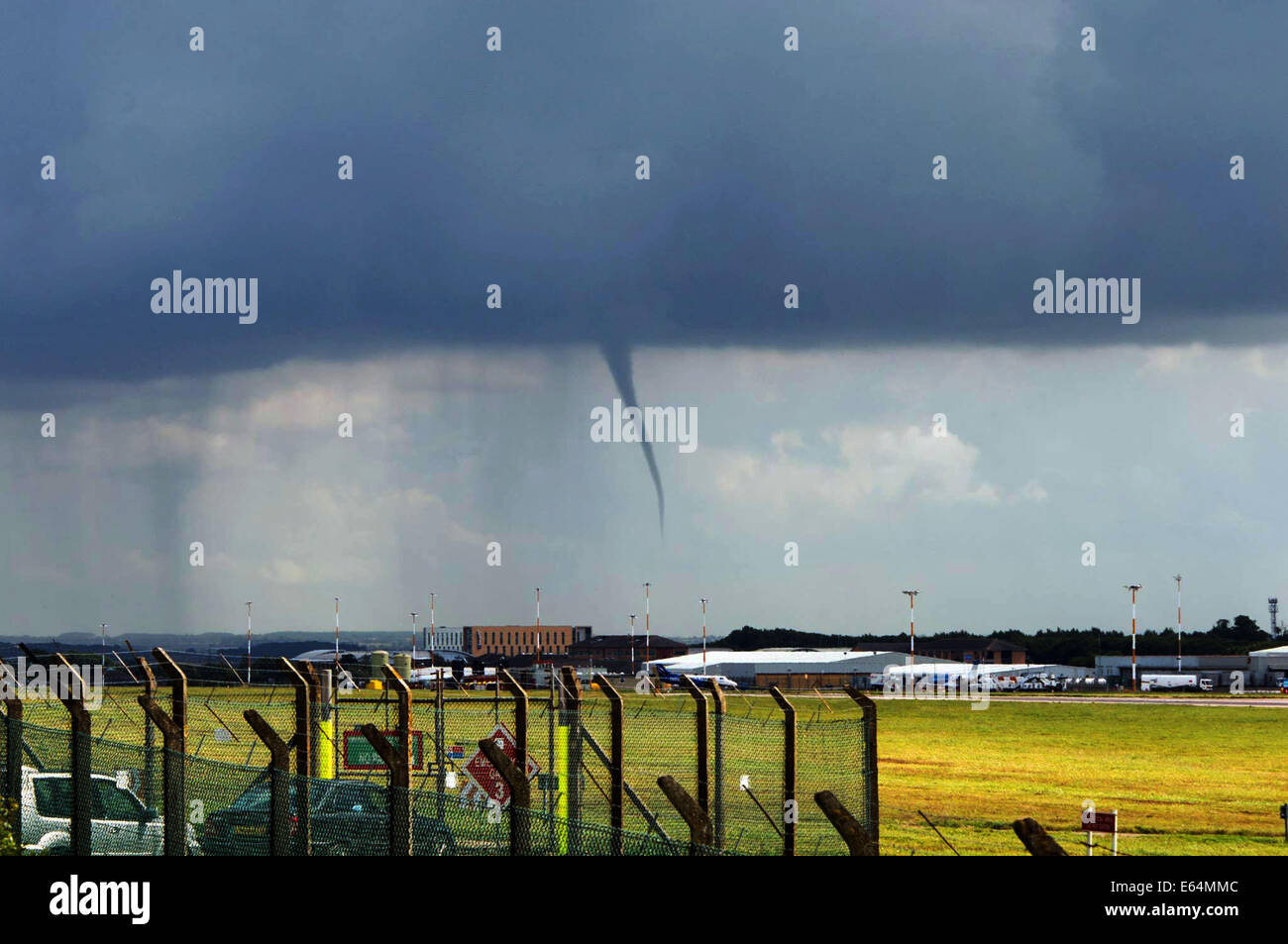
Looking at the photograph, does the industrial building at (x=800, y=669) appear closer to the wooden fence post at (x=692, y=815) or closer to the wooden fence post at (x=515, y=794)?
the wooden fence post at (x=515, y=794)

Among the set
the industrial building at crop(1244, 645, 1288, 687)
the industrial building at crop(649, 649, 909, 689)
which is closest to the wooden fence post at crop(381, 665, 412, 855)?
the industrial building at crop(649, 649, 909, 689)

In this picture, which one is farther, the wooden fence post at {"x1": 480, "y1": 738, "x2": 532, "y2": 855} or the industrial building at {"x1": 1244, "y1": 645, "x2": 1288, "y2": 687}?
the industrial building at {"x1": 1244, "y1": 645, "x2": 1288, "y2": 687}

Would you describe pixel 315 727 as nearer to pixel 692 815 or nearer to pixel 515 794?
pixel 515 794

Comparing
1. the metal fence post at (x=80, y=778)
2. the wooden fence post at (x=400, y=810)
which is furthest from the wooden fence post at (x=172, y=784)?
the wooden fence post at (x=400, y=810)

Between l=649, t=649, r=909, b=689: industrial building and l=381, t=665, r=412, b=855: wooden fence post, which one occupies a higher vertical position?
l=381, t=665, r=412, b=855: wooden fence post

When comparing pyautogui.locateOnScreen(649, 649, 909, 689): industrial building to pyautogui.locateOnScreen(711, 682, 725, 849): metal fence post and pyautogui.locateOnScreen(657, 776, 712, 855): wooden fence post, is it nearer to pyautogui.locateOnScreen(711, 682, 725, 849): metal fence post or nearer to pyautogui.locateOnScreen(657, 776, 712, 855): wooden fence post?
pyautogui.locateOnScreen(711, 682, 725, 849): metal fence post
